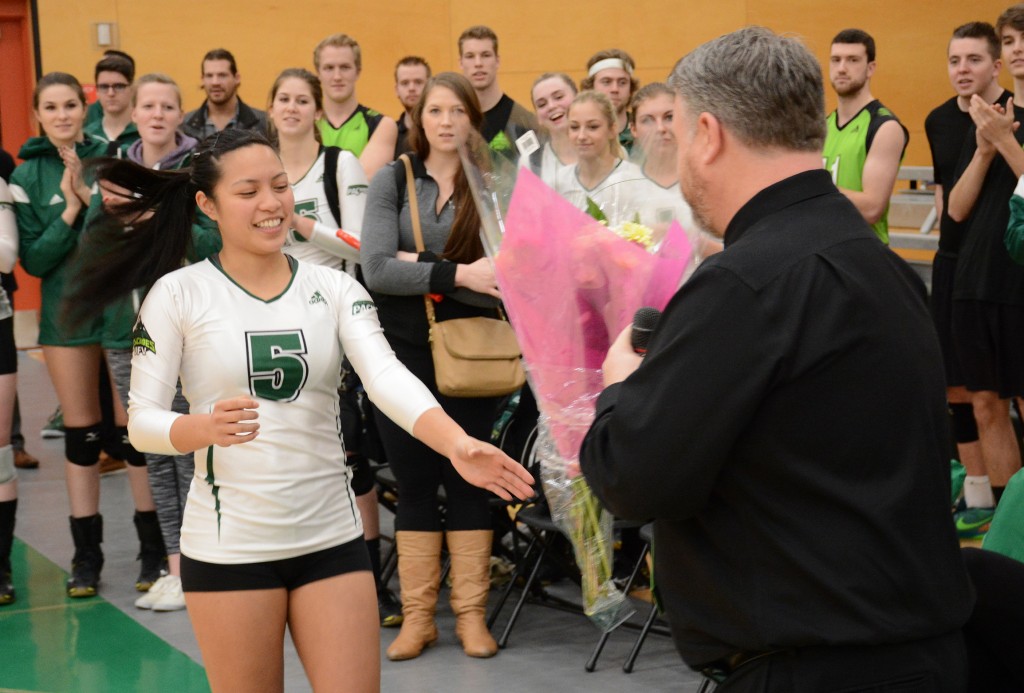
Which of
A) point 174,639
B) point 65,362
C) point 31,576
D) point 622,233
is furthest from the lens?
point 31,576

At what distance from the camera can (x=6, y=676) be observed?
173 inches

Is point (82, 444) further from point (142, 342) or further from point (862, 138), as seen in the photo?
point (862, 138)

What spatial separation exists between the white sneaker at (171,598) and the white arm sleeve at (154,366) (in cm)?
233

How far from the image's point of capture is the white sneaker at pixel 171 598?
494 centimetres

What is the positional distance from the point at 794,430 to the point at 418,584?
2.99 m

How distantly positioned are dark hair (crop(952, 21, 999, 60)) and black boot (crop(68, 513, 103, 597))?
444 cm

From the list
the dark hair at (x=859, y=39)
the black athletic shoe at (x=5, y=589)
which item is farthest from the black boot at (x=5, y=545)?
the dark hair at (x=859, y=39)

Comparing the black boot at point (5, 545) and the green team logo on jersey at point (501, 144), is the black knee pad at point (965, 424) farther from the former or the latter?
the black boot at point (5, 545)

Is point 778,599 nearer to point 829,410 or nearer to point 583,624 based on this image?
point 829,410

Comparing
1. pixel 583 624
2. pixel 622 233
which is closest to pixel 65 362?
pixel 583 624

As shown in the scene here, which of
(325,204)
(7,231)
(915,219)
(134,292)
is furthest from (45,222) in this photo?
(915,219)

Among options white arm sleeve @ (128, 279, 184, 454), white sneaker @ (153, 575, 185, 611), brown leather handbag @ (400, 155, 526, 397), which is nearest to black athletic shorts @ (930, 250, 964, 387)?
brown leather handbag @ (400, 155, 526, 397)

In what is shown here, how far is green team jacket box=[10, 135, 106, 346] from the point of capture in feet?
16.5

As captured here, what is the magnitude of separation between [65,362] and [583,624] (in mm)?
2357
